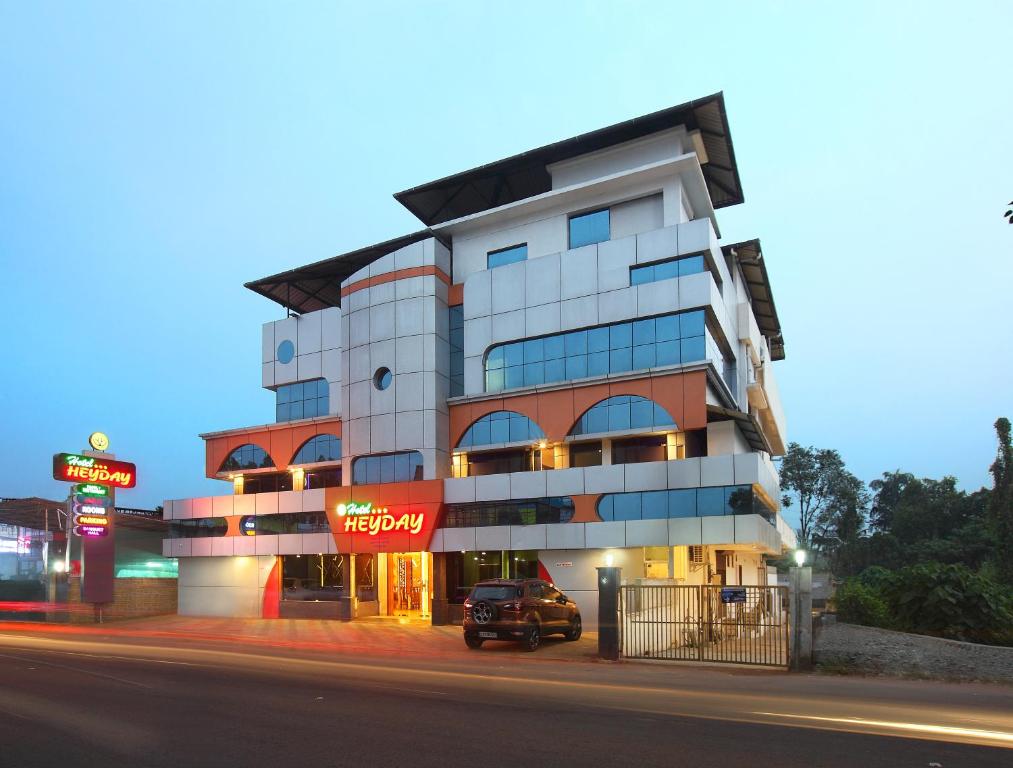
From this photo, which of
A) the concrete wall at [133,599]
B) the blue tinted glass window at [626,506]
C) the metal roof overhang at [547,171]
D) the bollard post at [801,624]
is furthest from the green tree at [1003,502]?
the concrete wall at [133,599]

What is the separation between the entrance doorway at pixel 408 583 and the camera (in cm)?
3775

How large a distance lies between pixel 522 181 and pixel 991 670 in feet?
96.9

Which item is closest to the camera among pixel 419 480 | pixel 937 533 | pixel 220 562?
pixel 419 480

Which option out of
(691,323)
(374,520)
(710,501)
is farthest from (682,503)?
(374,520)

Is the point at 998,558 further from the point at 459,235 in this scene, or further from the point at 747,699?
the point at 747,699

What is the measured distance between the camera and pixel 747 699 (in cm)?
1306

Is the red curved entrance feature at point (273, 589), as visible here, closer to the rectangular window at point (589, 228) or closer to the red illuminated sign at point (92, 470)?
the red illuminated sign at point (92, 470)

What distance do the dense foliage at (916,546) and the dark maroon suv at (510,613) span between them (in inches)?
413

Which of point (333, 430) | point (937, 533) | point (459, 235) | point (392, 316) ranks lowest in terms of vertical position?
point (937, 533)

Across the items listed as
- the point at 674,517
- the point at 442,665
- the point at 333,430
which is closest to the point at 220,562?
the point at 333,430

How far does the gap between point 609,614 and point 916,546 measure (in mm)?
62774

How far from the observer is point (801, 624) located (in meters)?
17.6

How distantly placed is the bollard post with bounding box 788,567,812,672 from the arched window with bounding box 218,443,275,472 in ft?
101

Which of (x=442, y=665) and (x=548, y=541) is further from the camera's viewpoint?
(x=548, y=541)
